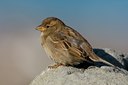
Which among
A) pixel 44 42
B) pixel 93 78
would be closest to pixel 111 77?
pixel 93 78

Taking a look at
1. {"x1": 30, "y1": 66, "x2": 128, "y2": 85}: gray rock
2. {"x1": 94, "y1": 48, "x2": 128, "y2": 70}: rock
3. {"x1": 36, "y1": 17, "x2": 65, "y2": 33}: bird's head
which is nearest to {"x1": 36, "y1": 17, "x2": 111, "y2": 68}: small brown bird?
{"x1": 36, "y1": 17, "x2": 65, "y2": 33}: bird's head

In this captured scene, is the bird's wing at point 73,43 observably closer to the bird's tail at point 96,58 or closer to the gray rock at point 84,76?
the bird's tail at point 96,58

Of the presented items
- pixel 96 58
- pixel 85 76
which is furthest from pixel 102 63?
pixel 85 76

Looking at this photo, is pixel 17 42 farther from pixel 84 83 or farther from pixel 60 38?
pixel 84 83

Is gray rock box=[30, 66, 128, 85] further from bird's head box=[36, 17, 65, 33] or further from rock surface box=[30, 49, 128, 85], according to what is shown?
bird's head box=[36, 17, 65, 33]

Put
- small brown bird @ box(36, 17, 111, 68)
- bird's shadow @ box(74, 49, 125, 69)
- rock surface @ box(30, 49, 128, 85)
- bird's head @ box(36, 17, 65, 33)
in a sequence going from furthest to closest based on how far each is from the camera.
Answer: bird's head @ box(36, 17, 65, 33), small brown bird @ box(36, 17, 111, 68), bird's shadow @ box(74, 49, 125, 69), rock surface @ box(30, 49, 128, 85)

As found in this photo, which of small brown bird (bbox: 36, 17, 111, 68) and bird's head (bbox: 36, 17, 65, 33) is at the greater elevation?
bird's head (bbox: 36, 17, 65, 33)

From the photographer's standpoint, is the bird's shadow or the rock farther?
the rock
